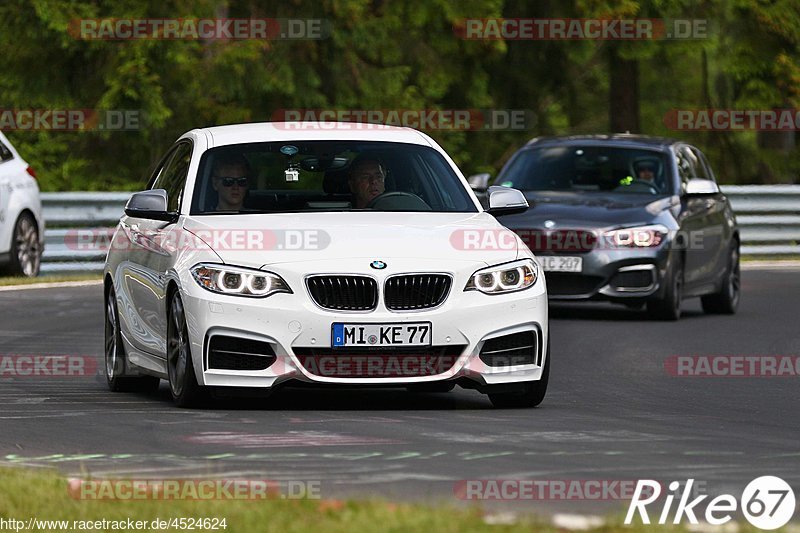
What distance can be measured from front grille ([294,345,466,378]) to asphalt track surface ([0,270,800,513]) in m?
0.21

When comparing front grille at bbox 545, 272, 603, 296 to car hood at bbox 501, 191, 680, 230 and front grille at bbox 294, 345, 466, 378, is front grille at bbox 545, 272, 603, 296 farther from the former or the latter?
front grille at bbox 294, 345, 466, 378

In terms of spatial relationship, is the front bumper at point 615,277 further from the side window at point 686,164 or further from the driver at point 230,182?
the driver at point 230,182

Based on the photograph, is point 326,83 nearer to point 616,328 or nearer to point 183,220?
point 616,328

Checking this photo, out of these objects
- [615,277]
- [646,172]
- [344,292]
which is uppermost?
[344,292]

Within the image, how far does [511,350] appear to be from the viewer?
10.7 metres

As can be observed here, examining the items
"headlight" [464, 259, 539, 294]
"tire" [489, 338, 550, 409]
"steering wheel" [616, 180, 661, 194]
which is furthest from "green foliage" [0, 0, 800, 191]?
"headlight" [464, 259, 539, 294]

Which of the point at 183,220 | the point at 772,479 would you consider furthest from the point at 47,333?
the point at 772,479

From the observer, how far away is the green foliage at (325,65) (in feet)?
109

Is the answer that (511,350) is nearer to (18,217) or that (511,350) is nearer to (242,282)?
(242,282)

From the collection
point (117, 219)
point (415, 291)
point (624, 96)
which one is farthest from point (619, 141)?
point (624, 96)

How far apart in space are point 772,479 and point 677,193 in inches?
449

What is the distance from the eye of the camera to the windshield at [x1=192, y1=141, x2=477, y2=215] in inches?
454

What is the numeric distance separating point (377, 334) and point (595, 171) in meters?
9.43

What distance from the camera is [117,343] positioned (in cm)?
1249
